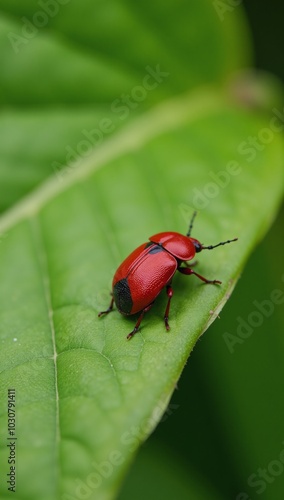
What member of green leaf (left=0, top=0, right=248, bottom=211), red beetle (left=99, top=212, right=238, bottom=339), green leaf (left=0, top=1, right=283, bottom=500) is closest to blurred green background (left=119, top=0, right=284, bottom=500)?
green leaf (left=0, top=1, right=283, bottom=500)

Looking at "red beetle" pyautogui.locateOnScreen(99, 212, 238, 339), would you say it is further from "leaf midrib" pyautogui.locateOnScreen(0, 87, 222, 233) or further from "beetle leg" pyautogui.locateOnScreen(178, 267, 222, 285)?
"leaf midrib" pyautogui.locateOnScreen(0, 87, 222, 233)

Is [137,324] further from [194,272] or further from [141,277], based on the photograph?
[194,272]

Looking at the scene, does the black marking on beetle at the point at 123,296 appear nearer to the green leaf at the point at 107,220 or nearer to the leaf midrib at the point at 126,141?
the green leaf at the point at 107,220

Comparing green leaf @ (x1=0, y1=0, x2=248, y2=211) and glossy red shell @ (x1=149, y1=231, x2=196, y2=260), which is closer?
glossy red shell @ (x1=149, y1=231, x2=196, y2=260)

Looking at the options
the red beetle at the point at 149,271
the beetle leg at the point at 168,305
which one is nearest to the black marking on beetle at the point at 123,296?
the red beetle at the point at 149,271

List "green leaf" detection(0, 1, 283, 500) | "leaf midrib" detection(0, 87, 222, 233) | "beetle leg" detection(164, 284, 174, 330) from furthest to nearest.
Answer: "leaf midrib" detection(0, 87, 222, 233), "beetle leg" detection(164, 284, 174, 330), "green leaf" detection(0, 1, 283, 500)

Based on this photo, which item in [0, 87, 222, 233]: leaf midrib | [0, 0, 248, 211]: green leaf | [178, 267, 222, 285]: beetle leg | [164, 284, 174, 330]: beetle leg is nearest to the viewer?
[164, 284, 174, 330]: beetle leg

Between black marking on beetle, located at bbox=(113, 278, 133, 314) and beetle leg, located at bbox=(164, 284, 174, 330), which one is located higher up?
beetle leg, located at bbox=(164, 284, 174, 330)

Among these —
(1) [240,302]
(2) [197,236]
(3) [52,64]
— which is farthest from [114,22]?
(1) [240,302]
